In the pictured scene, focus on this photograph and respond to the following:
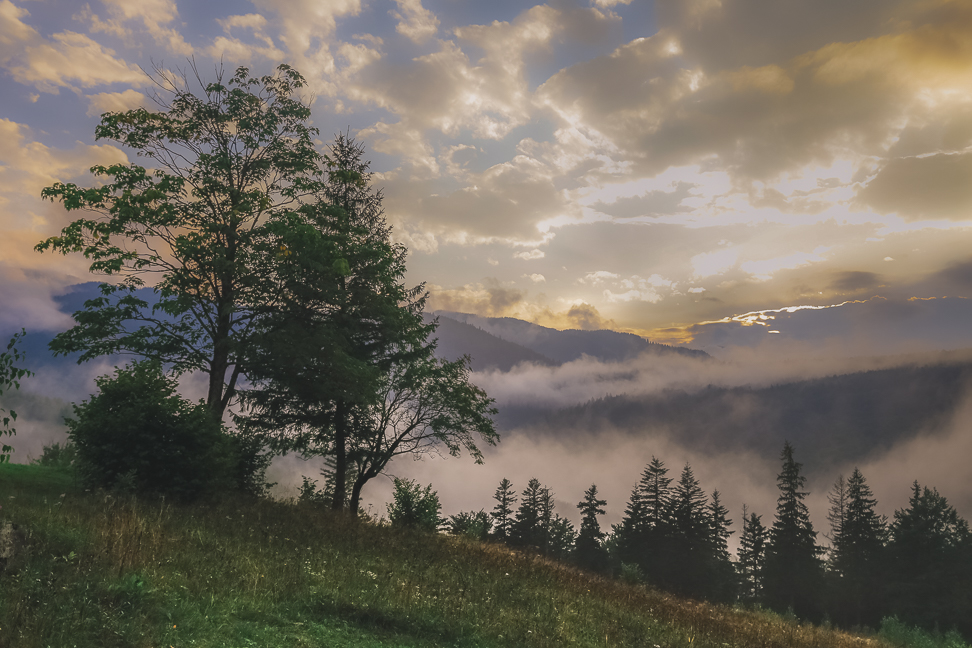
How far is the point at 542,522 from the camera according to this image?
80.9 meters

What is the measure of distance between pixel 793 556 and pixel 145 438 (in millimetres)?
80524

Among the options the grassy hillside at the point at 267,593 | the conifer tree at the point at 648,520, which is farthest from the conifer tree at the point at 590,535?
the grassy hillside at the point at 267,593

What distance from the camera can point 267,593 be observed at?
691 centimetres

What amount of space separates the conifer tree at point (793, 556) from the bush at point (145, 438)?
7306 cm

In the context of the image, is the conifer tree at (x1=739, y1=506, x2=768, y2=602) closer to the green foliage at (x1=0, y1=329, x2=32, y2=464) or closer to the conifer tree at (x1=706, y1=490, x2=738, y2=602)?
the conifer tree at (x1=706, y1=490, x2=738, y2=602)

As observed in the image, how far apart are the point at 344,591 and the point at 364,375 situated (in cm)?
1001

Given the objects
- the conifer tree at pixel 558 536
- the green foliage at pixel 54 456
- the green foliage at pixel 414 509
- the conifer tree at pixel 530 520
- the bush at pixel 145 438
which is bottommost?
the conifer tree at pixel 558 536

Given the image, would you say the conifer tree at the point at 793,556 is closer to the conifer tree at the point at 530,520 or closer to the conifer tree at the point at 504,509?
the conifer tree at the point at 530,520

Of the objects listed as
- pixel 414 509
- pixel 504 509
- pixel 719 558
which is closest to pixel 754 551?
pixel 719 558

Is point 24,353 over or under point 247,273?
under

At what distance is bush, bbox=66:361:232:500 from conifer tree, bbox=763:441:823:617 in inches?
2876

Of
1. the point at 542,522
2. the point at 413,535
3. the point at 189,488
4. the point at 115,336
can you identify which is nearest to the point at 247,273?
the point at 115,336

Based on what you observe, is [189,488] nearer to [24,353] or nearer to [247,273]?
[24,353]

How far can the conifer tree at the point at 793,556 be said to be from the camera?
68188mm
